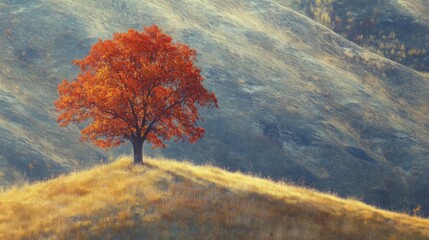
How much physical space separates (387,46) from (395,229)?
6492 cm

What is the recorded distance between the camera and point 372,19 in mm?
88188

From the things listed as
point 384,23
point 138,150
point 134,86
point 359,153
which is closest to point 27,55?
point 138,150

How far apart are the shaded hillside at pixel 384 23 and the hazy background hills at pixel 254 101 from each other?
37.4ft

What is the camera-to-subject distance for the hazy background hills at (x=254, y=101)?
41375mm

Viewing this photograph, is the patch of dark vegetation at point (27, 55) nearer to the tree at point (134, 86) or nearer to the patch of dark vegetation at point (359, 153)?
the tree at point (134, 86)

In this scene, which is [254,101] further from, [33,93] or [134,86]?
[134,86]

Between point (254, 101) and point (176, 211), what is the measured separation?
31.3m

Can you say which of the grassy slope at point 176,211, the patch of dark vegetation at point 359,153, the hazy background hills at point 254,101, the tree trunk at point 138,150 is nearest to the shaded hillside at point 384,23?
the hazy background hills at point 254,101

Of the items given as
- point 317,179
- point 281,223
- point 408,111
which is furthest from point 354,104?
point 281,223

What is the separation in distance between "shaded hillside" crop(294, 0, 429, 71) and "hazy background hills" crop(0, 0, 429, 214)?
37.4 ft

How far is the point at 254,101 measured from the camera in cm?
5212

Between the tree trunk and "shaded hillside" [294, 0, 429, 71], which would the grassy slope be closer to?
the tree trunk

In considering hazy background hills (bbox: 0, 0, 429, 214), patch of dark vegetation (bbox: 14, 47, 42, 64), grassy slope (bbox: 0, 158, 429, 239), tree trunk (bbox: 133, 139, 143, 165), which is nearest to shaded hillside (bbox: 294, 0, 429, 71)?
hazy background hills (bbox: 0, 0, 429, 214)

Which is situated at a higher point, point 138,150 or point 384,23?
point 384,23
